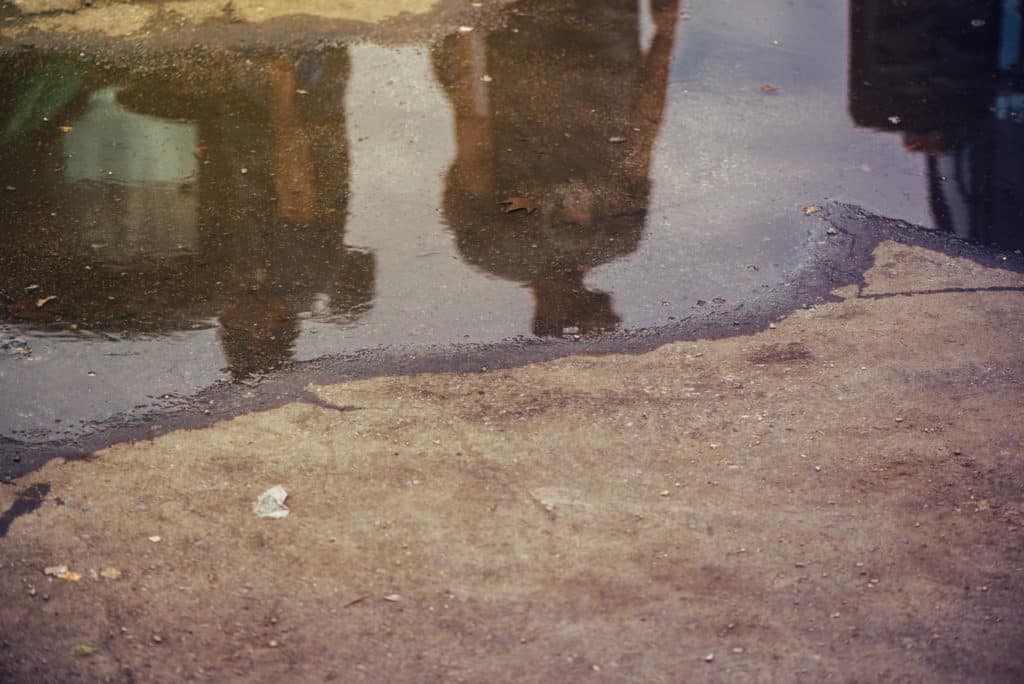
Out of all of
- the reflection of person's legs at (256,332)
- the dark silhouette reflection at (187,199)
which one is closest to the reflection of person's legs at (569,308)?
the dark silhouette reflection at (187,199)

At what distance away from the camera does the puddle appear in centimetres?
480

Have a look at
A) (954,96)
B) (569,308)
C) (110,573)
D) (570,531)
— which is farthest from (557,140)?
(110,573)

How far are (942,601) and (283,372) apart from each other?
3.06m

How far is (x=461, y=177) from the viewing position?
5938 mm

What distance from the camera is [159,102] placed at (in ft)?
21.5

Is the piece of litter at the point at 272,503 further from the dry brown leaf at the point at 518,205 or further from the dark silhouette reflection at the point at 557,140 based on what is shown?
the dry brown leaf at the point at 518,205

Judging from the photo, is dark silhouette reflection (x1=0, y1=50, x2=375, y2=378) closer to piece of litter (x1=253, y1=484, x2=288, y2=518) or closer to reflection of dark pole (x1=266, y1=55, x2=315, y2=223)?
reflection of dark pole (x1=266, y1=55, x2=315, y2=223)

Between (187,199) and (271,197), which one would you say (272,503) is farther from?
(187,199)

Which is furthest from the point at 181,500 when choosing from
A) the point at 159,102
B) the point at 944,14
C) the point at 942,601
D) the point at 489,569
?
the point at 944,14

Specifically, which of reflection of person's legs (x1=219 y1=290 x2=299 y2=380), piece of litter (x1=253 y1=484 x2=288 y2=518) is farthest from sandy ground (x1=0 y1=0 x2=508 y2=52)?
piece of litter (x1=253 y1=484 x2=288 y2=518)

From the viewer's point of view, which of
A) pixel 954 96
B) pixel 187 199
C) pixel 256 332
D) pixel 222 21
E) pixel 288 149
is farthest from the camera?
pixel 222 21

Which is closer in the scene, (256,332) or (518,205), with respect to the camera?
(256,332)

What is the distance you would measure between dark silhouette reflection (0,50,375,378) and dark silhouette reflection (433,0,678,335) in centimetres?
86

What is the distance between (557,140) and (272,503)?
3533 mm
